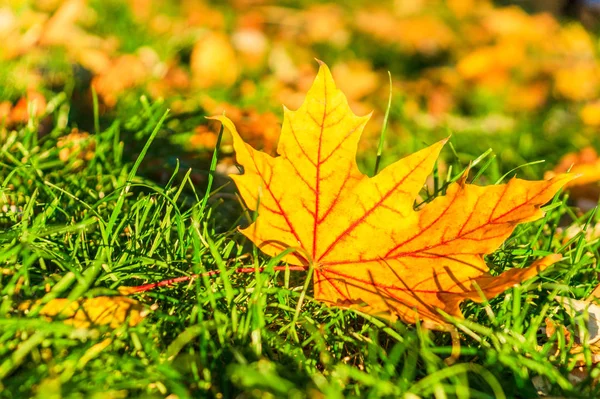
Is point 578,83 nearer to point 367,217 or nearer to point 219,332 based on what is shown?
point 367,217

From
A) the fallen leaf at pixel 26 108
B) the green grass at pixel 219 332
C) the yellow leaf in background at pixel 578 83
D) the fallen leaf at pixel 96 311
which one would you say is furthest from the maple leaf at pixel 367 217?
the yellow leaf in background at pixel 578 83

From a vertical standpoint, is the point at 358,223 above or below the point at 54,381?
above

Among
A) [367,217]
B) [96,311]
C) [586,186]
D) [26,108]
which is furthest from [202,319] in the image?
[586,186]

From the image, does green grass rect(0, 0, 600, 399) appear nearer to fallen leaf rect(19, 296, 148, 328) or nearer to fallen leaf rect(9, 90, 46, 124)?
fallen leaf rect(19, 296, 148, 328)

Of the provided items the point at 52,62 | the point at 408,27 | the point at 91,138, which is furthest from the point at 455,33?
the point at 91,138

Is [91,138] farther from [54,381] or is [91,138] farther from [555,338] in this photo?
[555,338]

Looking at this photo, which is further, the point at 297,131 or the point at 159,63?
the point at 159,63
